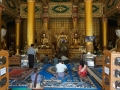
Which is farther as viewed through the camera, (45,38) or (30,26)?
(45,38)

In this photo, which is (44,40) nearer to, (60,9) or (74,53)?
(74,53)

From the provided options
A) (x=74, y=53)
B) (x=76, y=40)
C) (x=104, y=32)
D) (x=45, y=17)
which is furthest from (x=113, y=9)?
(x=45, y=17)

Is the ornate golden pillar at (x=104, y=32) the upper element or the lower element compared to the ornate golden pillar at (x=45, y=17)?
lower

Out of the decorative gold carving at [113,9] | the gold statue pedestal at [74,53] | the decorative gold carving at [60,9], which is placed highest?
the decorative gold carving at [60,9]

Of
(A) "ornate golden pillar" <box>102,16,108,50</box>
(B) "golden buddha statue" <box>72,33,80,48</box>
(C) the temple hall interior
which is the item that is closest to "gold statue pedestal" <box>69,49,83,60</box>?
(C) the temple hall interior

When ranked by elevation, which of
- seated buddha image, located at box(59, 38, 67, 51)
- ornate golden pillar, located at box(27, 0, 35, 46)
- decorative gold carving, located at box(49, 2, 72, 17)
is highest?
decorative gold carving, located at box(49, 2, 72, 17)

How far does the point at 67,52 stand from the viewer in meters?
12.9

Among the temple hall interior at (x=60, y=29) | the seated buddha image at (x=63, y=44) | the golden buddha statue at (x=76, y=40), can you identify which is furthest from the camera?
the golden buddha statue at (x=76, y=40)

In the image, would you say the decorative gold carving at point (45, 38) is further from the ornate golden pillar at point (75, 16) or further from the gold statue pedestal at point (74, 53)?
the ornate golden pillar at point (75, 16)

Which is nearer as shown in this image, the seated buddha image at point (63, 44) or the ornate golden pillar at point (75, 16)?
the seated buddha image at point (63, 44)

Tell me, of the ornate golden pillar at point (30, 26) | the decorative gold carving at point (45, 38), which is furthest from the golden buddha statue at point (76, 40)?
the ornate golden pillar at point (30, 26)

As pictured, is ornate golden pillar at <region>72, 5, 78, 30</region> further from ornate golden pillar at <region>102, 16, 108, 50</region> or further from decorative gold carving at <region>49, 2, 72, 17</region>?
ornate golden pillar at <region>102, 16, 108, 50</region>

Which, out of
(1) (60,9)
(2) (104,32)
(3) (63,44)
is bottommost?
(3) (63,44)

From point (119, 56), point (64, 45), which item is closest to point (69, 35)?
point (64, 45)
